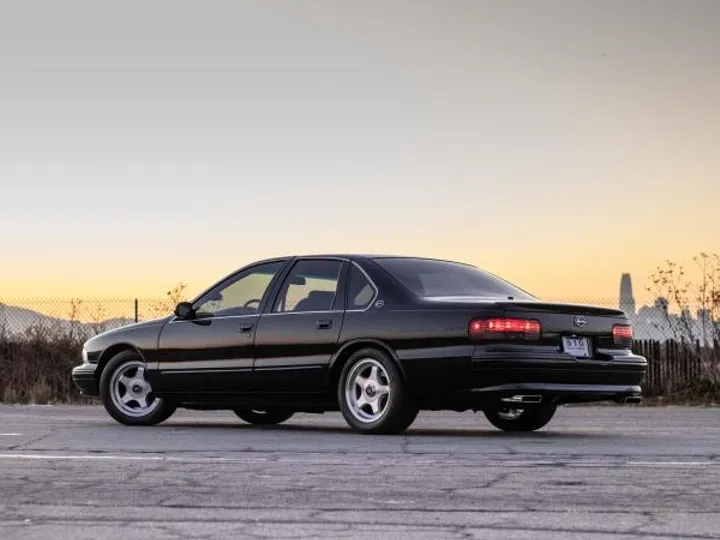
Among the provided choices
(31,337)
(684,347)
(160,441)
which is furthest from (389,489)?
(31,337)

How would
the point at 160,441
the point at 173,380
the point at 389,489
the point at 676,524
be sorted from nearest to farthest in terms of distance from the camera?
the point at 676,524
the point at 389,489
the point at 160,441
the point at 173,380

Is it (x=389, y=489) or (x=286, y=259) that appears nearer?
(x=389, y=489)

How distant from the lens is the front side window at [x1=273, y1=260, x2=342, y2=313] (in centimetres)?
1314

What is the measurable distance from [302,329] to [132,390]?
7.61ft

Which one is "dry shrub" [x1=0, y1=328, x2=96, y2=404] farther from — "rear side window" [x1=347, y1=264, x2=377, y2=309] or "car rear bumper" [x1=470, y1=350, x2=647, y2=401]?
"car rear bumper" [x1=470, y1=350, x2=647, y2=401]

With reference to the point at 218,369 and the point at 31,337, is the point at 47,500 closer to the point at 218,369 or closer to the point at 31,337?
the point at 218,369

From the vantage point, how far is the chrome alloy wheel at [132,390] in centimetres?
1438

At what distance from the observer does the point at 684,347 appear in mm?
21375

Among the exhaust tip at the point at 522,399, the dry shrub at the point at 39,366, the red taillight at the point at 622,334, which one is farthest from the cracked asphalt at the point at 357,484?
the dry shrub at the point at 39,366

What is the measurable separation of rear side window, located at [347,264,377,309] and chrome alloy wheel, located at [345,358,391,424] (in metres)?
0.51

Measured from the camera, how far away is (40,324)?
2319 cm

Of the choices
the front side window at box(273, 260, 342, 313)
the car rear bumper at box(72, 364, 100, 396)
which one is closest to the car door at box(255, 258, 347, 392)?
the front side window at box(273, 260, 342, 313)

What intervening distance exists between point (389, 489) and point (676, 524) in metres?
1.83

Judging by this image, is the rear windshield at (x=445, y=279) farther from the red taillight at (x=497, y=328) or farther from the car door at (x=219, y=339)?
the car door at (x=219, y=339)
